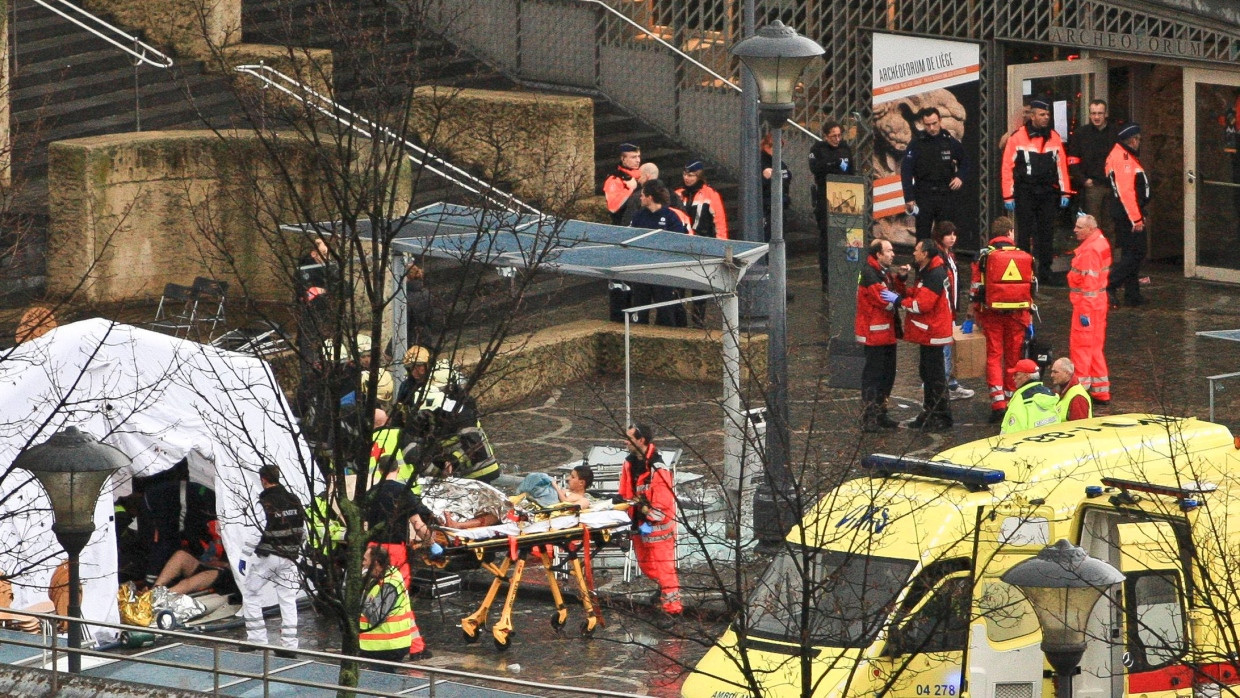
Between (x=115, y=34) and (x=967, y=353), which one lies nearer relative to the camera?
(x=967, y=353)

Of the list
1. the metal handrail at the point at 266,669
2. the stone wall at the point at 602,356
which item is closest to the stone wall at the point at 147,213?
the stone wall at the point at 602,356

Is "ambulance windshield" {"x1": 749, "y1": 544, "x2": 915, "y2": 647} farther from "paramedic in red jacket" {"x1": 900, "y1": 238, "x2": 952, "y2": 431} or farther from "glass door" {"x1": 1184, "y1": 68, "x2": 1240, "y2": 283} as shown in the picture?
"glass door" {"x1": 1184, "y1": 68, "x2": 1240, "y2": 283}

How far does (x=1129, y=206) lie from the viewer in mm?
23375

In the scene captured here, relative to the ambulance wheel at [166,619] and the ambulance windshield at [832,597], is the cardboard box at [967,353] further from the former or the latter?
the ambulance wheel at [166,619]

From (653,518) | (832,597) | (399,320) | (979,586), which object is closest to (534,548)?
(653,518)

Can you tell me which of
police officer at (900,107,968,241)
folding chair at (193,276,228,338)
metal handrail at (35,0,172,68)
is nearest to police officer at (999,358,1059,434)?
folding chair at (193,276,228,338)

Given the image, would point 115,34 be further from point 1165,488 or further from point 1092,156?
point 1165,488

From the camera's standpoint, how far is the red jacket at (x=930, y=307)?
60.6 ft

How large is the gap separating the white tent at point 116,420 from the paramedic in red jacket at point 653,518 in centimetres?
235

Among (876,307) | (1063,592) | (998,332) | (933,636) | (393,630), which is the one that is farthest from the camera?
(998,332)

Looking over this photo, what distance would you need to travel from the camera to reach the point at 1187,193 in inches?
981

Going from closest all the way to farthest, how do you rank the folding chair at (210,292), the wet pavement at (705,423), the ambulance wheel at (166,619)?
the wet pavement at (705,423) < the ambulance wheel at (166,619) < the folding chair at (210,292)

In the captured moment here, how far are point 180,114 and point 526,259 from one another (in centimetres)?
1060

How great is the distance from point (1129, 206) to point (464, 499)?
1058 cm
